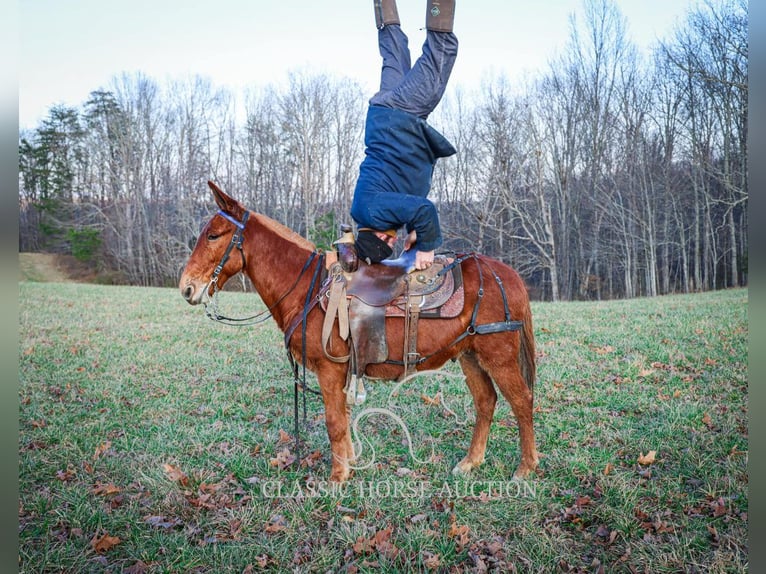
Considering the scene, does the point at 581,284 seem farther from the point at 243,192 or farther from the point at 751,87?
the point at 751,87

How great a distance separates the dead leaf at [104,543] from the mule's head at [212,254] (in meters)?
1.74

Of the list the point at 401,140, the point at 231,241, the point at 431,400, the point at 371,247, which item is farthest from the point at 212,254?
the point at 431,400

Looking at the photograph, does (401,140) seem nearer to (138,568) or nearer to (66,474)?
(138,568)

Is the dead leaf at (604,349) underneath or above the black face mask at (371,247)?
underneath

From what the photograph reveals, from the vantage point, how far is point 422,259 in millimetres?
3680

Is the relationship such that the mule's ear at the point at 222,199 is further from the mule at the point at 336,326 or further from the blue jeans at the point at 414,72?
the blue jeans at the point at 414,72

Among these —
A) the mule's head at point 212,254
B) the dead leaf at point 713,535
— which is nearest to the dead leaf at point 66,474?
the mule's head at point 212,254

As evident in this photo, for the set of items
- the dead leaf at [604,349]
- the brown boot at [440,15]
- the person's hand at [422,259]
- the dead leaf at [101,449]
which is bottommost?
the dead leaf at [101,449]

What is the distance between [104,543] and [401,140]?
11.7 feet

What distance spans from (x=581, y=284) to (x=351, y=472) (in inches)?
A: 963

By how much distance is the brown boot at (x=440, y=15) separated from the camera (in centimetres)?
315

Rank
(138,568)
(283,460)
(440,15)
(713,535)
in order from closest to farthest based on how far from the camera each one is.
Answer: (138,568), (713,535), (440,15), (283,460)

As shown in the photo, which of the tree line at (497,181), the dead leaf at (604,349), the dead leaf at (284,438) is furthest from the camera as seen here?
the tree line at (497,181)

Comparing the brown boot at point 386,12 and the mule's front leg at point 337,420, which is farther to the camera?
Answer: the mule's front leg at point 337,420
